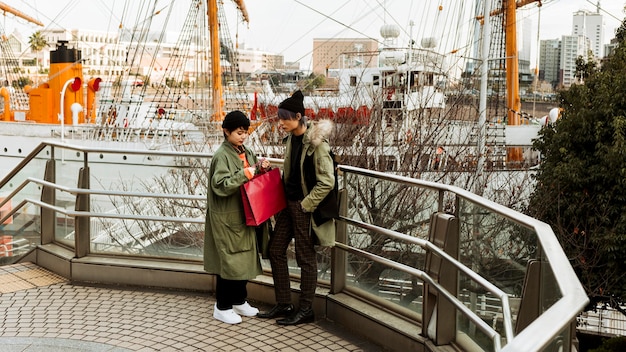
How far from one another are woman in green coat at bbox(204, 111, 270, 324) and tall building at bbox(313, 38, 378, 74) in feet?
83.0

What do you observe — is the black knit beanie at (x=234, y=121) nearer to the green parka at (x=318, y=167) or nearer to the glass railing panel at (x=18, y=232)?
the green parka at (x=318, y=167)

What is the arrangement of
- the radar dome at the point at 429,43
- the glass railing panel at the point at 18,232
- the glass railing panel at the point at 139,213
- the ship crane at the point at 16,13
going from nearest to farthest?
the glass railing panel at the point at 139,213
the glass railing panel at the point at 18,232
the radar dome at the point at 429,43
the ship crane at the point at 16,13

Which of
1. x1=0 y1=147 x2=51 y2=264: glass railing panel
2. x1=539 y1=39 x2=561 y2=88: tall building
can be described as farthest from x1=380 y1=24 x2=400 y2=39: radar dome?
x1=539 y1=39 x2=561 y2=88: tall building

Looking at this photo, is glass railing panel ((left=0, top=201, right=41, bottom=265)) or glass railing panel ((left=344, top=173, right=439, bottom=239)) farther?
glass railing panel ((left=0, top=201, right=41, bottom=265))

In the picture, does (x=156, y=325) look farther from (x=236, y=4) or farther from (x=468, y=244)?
(x=236, y=4)

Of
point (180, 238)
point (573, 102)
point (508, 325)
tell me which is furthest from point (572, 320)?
point (573, 102)

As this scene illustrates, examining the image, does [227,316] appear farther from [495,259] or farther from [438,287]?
[495,259]

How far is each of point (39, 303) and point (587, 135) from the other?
14756 mm

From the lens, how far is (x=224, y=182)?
567 cm

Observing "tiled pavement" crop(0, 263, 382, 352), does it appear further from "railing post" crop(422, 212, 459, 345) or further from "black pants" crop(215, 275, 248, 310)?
"railing post" crop(422, 212, 459, 345)

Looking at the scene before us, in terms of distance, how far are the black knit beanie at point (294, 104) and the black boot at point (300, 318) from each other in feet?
4.98

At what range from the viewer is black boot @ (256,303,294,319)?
598 cm

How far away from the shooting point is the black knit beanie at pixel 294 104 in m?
5.55

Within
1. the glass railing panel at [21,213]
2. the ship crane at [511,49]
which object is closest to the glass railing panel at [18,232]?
the glass railing panel at [21,213]
